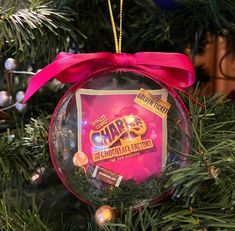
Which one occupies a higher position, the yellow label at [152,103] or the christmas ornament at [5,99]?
the yellow label at [152,103]

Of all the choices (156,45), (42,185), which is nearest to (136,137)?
(156,45)

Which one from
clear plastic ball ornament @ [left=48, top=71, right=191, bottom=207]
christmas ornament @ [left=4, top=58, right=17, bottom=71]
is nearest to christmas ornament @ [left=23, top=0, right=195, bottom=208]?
clear plastic ball ornament @ [left=48, top=71, right=191, bottom=207]

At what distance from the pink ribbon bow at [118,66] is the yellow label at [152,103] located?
2cm

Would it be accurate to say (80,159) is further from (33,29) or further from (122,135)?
(33,29)

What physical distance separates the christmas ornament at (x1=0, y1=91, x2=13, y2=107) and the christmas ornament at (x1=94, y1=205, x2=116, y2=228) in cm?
27

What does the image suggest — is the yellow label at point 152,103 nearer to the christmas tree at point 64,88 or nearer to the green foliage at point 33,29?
the christmas tree at point 64,88

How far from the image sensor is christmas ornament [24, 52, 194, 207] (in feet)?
1.11

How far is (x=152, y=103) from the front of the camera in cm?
34

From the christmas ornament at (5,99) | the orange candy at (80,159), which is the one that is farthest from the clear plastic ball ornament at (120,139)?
the christmas ornament at (5,99)

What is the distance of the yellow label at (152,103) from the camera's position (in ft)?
1.12

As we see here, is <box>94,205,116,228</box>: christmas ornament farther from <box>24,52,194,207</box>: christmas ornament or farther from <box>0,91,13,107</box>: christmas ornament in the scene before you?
<box>0,91,13,107</box>: christmas ornament

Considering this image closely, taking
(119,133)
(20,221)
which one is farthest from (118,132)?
(20,221)

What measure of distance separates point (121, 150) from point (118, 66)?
0.08 meters

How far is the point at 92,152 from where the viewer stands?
340 mm
